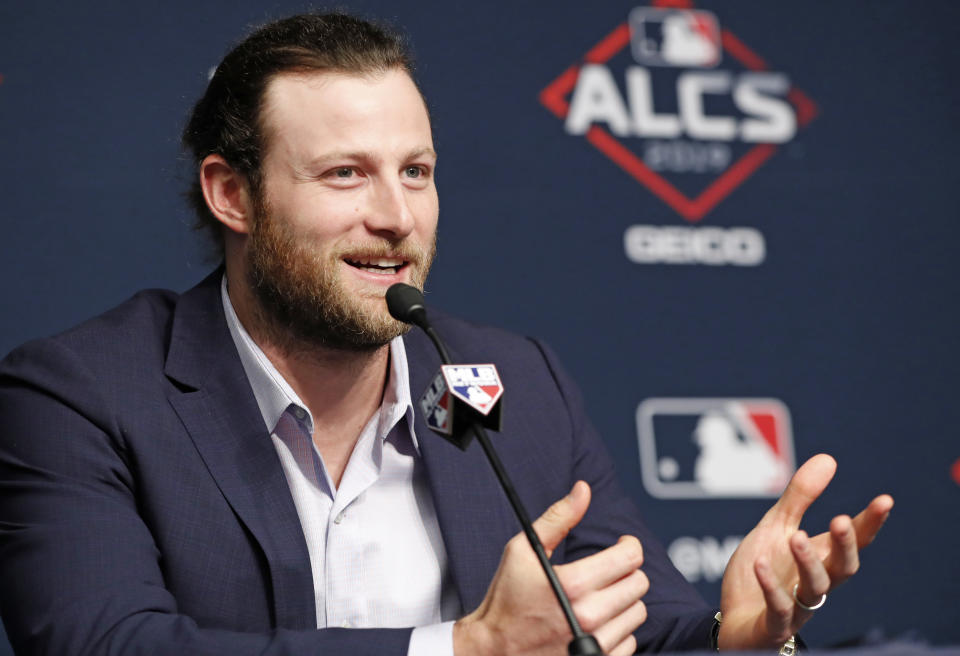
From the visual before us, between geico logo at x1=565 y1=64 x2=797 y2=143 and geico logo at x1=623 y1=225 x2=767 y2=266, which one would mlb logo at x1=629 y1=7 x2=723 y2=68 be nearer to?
geico logo at x1=565 y1=64 x2=797 y2=143

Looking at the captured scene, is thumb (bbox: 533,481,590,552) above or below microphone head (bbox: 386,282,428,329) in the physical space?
below

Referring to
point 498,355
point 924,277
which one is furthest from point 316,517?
point 924,277

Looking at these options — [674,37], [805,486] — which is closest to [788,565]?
[805,486]

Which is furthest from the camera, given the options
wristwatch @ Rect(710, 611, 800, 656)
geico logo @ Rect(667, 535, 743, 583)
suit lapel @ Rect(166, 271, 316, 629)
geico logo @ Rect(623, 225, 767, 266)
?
geico logo @ Rect(623, 225, 767, 266)

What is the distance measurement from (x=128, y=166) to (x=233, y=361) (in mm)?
855

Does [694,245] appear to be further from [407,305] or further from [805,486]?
[407,305]

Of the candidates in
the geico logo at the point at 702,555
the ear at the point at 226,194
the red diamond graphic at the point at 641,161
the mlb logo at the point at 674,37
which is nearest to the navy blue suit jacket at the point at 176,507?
the ear at the point at 226,194

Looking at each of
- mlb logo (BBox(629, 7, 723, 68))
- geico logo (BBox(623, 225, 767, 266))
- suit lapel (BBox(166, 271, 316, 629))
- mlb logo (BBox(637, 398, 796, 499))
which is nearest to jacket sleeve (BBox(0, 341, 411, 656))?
suit lapel (BBox(166, 271, 316, 629))

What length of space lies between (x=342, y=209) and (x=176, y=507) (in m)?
0.53

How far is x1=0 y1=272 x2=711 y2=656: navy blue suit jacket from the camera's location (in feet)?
4.89

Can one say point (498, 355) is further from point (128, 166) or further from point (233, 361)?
point (128, 166)

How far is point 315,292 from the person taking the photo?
1.88 meters

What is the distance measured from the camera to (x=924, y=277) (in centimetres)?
297

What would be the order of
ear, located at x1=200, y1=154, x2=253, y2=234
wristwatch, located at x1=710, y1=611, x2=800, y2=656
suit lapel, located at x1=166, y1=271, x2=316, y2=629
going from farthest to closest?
ear, located at x1=200, y1=154, x2=253, y2=234 < suit lapel, located at x1=166, y1=271, x2=316, y2=629 < wristwatch, located at x1=710, y1=611, x2=800, y2=656
